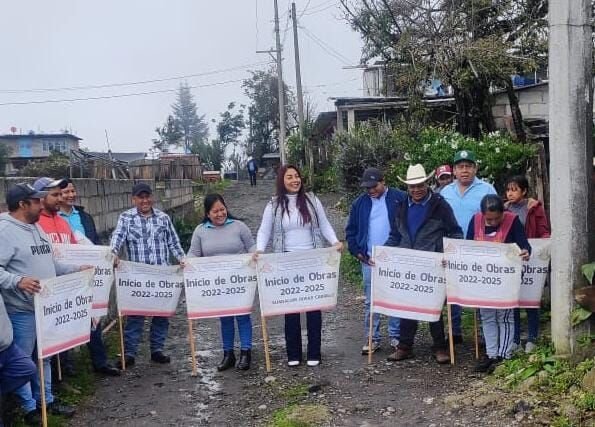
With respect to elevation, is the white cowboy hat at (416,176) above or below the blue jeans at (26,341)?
above

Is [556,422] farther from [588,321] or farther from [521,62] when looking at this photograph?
[521,62]

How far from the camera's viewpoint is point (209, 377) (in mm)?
6598

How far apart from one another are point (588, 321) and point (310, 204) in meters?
2.66

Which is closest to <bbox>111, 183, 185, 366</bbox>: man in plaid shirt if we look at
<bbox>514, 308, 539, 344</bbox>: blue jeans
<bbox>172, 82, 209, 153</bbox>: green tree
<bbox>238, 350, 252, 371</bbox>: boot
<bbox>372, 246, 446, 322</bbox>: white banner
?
<bbox>238, 350, 252, 371</bbox>: boot

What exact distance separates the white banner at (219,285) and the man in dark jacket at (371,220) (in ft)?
3.57

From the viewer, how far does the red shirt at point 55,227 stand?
6227 millimetres

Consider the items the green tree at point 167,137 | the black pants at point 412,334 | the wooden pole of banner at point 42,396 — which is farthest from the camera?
the green tree at point 167,137

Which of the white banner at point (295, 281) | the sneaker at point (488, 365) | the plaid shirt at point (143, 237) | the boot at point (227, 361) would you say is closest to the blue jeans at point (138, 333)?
the plaid shirt at point (143, 237)

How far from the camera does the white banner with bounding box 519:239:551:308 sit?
20.2ft

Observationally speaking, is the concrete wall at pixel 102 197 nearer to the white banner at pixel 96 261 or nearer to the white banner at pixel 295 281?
the white banner at pixel 96 261

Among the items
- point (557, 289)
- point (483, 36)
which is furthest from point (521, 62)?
point (557, 289)

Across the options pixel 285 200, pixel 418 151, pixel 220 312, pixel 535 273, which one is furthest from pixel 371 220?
pixel 418 151

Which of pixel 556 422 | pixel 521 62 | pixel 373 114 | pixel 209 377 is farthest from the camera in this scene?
pixel 373 114

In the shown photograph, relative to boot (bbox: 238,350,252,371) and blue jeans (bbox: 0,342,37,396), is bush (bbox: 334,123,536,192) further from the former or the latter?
blue jeans (bbox: 0,342,37,396)
